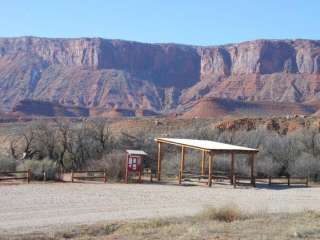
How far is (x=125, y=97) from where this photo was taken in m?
175

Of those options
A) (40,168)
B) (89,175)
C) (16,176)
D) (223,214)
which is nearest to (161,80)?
(89,175)

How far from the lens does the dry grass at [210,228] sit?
13.8m

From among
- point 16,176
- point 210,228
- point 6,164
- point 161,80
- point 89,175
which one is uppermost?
point 161,80

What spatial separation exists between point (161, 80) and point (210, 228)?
608ft

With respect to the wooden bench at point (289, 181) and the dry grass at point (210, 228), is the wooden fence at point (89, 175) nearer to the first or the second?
the wooden bench at point (289, 181)

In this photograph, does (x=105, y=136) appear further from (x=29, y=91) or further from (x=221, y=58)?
(x=221, y=58)

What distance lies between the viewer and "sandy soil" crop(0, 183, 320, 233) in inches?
741

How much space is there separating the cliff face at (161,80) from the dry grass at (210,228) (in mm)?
143423

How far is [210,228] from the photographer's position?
48.2 ft

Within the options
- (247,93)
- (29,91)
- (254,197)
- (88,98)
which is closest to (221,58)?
(247,93)

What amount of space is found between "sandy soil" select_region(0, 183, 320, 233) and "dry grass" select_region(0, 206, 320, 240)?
1.48 metres

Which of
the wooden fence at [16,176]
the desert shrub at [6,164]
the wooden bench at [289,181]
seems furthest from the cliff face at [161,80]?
the wooden fence at [16,176]

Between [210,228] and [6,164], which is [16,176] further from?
[210,228]

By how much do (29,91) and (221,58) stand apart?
186ft
